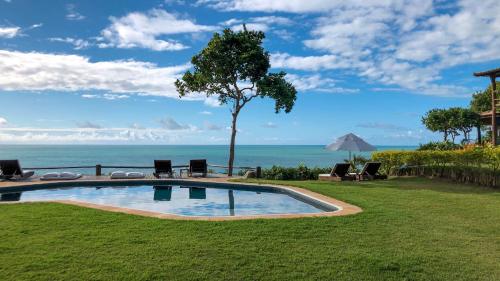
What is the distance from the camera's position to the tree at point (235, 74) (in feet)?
62.9

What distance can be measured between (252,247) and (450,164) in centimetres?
1315

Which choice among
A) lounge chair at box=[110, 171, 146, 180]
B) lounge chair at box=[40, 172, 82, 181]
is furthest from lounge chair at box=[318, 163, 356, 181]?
lounge chair at box=[40, 172, 82, 181]

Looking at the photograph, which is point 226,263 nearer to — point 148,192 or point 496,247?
point 496,247

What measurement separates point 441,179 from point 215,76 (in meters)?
11.6

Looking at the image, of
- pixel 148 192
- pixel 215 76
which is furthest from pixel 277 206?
pixel 215 76

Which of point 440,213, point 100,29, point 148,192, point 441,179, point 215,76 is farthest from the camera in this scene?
point 215,76

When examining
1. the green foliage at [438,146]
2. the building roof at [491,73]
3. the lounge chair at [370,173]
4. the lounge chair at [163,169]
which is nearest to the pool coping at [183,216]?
the lounge chair at [163,169]

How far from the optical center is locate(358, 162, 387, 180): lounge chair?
16266mm

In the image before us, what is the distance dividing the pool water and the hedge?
662 centimetres

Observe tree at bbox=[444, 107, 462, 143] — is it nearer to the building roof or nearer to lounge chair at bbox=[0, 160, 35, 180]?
the building roof

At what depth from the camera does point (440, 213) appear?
880 centimetres

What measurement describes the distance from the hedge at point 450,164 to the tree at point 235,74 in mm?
5890

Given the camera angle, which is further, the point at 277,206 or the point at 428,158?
the point at 428,158

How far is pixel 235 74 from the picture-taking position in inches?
786
